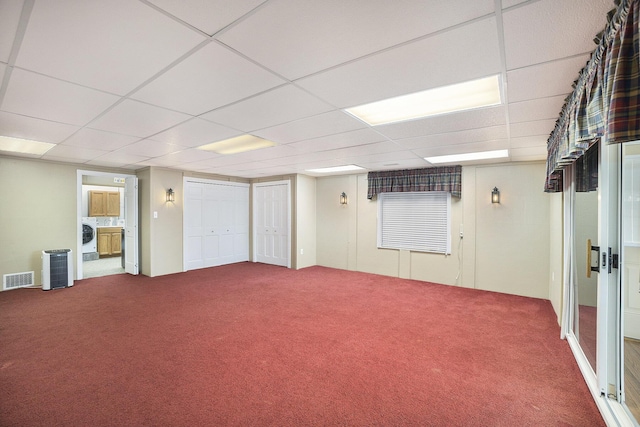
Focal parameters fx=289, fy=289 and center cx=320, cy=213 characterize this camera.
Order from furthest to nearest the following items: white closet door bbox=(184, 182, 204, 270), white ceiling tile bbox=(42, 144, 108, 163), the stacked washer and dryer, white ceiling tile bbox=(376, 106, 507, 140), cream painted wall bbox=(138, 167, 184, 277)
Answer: the stacked washer and dryer → white closet door bbox=(184, 182, 204, 270) → cream painted wall bbox=(138, 167, 184, 277) → white ceiling tile bbox=(42, 144, 108, 163) → white ceiling tile bbox=(376, 106, 507, 140)

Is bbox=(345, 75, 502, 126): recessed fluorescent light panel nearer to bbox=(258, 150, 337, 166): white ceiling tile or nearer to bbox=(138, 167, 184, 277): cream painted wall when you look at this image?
bbox=(258, 150, 337, 166): white ceiling tile

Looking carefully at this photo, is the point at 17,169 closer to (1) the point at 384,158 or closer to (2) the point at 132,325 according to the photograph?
(2) the point at 132,325

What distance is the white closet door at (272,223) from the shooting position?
279 inches

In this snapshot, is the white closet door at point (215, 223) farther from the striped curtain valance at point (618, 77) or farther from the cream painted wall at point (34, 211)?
the striped curtain valance at point (618, 77)

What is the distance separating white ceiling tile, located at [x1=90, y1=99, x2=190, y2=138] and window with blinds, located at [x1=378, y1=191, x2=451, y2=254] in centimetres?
451

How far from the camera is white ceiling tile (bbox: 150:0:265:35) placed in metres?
1.26

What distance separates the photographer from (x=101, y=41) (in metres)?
1.55

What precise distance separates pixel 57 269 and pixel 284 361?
15.6 ft

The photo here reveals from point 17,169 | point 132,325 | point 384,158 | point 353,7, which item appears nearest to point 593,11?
point 353,7

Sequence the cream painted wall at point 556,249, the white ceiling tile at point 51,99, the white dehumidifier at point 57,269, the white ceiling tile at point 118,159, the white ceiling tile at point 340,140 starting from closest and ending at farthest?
the white ceiling tile at point 51,99
the white ceiling tile at point 340,140
the cream painted wall at point 556,249
the white ceiling tile at point 118,159
the white dehumidifier at point 57,269

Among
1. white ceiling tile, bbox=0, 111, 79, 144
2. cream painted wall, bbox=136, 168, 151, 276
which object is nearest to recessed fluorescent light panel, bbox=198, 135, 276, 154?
white ceiling tile, bbox=0, 111, 79, 144

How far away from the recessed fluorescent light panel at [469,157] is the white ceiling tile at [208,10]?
3934 millimetres

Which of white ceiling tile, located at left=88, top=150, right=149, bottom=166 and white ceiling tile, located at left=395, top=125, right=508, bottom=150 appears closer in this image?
white ceiling tile, located at left=395, top=125, right=508, bottom=150

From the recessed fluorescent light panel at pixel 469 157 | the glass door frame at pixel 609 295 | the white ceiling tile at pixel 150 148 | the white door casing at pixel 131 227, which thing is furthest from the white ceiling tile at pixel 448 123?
the white door casing at pixel 131 227
